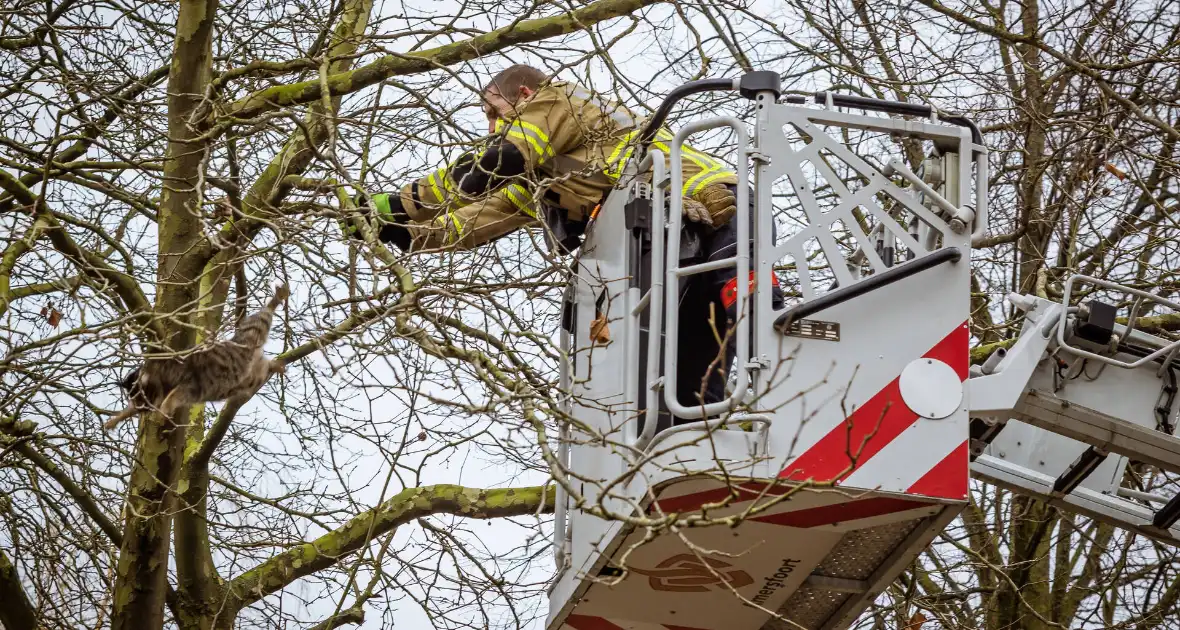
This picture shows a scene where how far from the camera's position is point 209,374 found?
634 centimetres

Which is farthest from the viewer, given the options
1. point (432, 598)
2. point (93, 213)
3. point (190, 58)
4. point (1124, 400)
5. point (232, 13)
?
point (93, 213)

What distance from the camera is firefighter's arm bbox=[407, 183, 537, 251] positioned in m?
5.73

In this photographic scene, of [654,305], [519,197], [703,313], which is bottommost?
[654,305]

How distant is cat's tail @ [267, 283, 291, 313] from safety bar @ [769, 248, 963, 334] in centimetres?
225

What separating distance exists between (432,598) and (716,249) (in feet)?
8.85

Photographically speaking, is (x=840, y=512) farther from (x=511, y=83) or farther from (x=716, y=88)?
(x=511, y=83)

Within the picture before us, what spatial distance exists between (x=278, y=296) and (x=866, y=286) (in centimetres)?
291

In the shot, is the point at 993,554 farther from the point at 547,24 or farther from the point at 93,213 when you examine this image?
the point at 93,213

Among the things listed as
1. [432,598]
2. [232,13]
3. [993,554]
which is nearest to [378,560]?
[432,598]

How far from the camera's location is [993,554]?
9.42m

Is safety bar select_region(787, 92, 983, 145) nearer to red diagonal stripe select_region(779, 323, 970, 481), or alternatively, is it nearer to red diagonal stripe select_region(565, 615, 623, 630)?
red diagonal stripe select_region(779, 323, 970, 481)

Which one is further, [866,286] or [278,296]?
[278,296]

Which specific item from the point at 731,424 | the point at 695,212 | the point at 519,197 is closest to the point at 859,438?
the point at 731,424

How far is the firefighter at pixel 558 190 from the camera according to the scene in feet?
17.9
